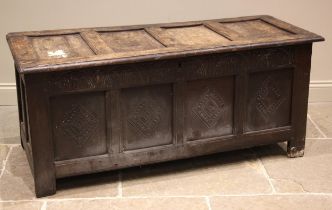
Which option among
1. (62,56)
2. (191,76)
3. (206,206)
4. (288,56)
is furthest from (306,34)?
(62,56)

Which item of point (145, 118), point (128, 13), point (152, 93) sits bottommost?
point (145, 118)

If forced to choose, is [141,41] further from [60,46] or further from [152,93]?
[60,46]

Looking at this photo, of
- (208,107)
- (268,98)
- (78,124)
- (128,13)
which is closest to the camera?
(78,124)

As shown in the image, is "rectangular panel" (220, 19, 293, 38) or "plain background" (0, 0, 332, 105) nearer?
"rectangular panel" (220, 19, 293, 38)

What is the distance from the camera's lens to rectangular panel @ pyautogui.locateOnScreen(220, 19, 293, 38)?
3.63 meters

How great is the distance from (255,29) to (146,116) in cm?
95

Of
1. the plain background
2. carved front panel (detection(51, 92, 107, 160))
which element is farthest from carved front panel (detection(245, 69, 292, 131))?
the plain background

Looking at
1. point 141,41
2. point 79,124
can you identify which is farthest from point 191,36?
point 79,124

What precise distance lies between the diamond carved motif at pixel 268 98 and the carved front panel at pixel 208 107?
0.18m

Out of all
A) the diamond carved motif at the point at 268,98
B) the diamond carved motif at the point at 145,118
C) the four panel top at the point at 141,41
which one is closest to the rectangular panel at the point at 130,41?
the four panel top at the point at 141,41

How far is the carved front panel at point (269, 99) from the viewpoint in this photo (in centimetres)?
356

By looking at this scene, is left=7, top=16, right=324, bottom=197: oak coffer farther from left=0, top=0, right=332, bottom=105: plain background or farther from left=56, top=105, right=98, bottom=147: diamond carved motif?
left=0, top=0, right=332, bottom=105: plain background

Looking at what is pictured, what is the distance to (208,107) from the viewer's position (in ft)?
11.5

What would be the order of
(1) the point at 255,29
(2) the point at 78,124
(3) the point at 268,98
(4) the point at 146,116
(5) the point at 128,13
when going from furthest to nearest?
(5) the point at 128,13
(1) the point at 255,29
(3) the point at 268,98
(4) the point at 146,116
(2) the point at 78,124
